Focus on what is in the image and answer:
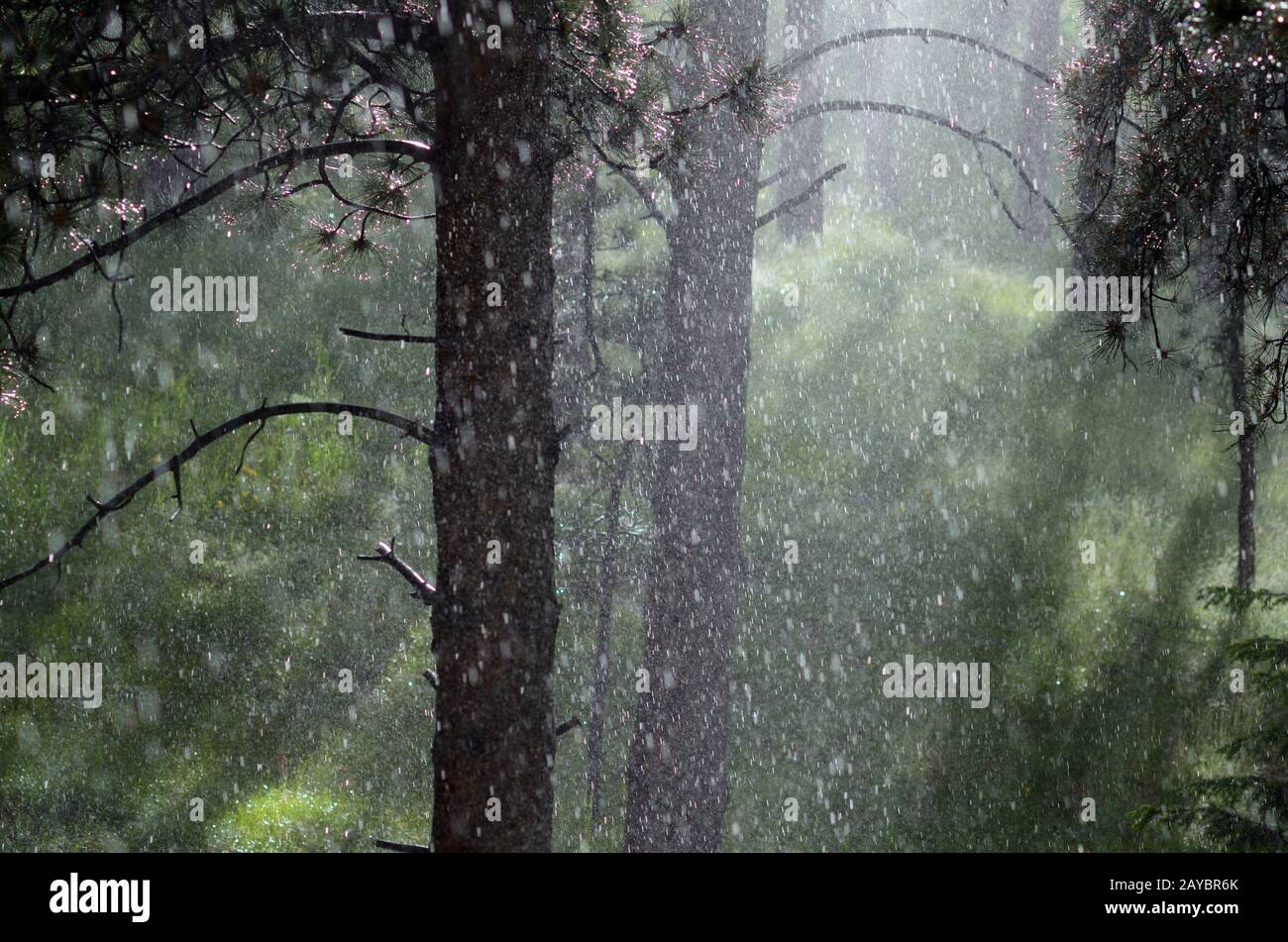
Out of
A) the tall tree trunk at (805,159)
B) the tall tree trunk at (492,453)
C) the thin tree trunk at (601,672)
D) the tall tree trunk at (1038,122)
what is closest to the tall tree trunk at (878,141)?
the tall tree trunk at (805,159)

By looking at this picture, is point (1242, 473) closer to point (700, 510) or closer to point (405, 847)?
point (700, 510)

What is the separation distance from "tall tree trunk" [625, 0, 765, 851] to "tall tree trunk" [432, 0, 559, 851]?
394 centimetres

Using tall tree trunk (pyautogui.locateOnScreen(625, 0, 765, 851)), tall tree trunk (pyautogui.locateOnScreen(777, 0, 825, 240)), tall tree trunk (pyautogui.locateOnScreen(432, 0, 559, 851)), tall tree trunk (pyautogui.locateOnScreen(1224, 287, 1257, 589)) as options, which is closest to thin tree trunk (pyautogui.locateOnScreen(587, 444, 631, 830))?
tall tree trunk (pyautogui.locateOnScreen(625, 0, 765, 851))

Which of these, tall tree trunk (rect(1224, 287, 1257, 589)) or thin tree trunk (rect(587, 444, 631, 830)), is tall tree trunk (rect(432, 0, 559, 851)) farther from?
tall tree trunk (rect(1224, 287, 1257, 589))

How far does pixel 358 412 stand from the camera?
455 cm

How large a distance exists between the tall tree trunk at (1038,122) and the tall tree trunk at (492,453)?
13.0 meters

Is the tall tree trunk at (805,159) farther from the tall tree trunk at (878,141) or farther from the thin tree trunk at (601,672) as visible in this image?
the thin tree trunk at (601,672)

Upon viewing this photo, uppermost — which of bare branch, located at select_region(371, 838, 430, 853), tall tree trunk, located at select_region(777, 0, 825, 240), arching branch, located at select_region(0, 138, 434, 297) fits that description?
tall tree trunk, located at select_region(777, 0, 825, 240)

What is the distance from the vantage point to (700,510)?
28.1 feet

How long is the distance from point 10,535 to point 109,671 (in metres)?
1.72

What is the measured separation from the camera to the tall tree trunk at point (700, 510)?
8328mm

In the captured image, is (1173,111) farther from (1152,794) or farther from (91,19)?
(1152,794)

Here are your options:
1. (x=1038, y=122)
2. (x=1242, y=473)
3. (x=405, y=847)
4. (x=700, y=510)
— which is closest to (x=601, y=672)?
(x=700, y=510)

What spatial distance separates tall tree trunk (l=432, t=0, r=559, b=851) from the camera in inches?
171
